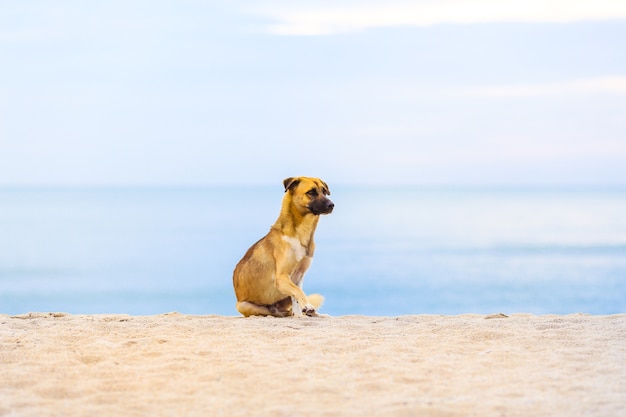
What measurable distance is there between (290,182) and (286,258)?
72 centimetres

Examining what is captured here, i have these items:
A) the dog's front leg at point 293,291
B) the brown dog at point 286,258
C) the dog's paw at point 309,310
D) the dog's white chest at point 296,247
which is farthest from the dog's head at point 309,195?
the dog's paw at point 309,310

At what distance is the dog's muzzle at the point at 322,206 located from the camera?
26.3 ft

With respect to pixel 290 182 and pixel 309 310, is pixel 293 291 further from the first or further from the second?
pixel 290 182

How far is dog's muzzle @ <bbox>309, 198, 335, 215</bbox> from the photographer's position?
8008 mm

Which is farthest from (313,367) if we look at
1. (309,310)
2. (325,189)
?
(325,189)

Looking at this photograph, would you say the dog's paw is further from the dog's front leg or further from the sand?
the sand

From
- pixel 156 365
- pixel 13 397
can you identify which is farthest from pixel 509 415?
pixel 13 397

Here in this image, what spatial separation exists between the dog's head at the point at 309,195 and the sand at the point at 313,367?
1045 mm

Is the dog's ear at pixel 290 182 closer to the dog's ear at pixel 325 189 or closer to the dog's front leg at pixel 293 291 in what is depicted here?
the dog's ear at pixel 325 189

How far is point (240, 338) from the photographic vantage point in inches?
270

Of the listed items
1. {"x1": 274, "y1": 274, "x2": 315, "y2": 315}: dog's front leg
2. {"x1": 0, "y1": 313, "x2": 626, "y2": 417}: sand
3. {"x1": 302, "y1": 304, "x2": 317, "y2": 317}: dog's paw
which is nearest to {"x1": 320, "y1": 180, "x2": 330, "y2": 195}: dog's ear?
{"x1": 274, "y1": 274, "x2": 315, "y2": 315}: dog's front leg

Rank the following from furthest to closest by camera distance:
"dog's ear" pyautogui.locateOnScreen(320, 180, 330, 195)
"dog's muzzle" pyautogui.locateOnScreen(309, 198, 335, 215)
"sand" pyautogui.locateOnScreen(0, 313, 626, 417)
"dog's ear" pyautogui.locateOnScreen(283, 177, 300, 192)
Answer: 1. "dog's ear" pyautogui.locateOnScreen(320, 180, 330, 195)
2. "dog's ear" pyautogui.locateOnScreen(283, 177, 300, 192)
3. "dog's muzzle" pyautogui.locateOnScreen(309, 198, 335, 215)
4. "sand" pyautogui.locateOnScreen(0, 313, 626, 417)

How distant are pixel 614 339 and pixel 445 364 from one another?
5.70 feet

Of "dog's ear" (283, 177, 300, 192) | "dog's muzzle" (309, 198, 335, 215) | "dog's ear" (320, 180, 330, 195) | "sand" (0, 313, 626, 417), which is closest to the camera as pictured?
"sand" (0, 313, 626, 417)
